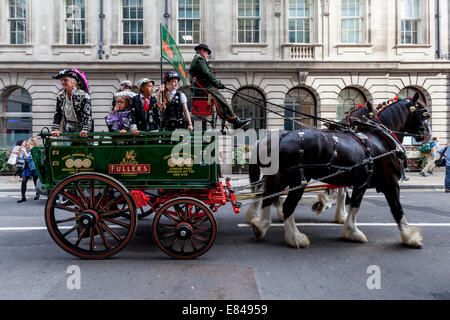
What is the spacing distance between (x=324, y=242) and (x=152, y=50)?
14.1 meters

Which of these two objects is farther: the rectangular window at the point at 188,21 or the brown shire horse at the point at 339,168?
the rectangular window at the point at 188,21

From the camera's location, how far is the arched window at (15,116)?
1554 centimetres

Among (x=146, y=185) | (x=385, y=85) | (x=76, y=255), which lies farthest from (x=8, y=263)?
(x=385, y=85)

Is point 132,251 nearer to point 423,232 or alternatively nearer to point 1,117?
point 423,232

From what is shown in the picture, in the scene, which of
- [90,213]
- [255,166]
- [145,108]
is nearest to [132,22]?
[145,108]

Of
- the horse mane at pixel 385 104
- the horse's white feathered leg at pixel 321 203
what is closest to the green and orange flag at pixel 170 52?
the horse's white feathered leg at pixel 321 203

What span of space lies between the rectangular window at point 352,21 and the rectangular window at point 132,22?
10.8 m

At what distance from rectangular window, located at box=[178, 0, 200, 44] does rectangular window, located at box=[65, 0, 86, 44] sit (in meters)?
5.19

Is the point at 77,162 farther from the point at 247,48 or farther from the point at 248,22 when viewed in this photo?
the point at 248,22

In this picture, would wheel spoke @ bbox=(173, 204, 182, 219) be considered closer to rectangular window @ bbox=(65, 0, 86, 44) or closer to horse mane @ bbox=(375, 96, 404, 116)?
horse mane @ bbox=(375, 96, 404, 116)

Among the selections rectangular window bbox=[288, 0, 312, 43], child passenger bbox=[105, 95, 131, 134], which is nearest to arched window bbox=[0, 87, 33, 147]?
child passenger bbox=[105, 95, 131, 134]

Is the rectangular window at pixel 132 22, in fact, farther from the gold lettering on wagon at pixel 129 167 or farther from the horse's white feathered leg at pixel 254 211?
the gold lettering on wagon at pixel 129 167

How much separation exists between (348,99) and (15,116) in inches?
712

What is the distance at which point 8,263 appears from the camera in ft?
11.8
